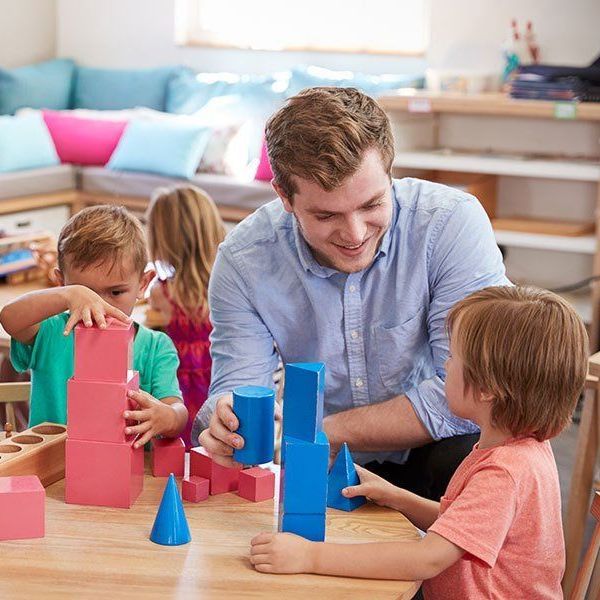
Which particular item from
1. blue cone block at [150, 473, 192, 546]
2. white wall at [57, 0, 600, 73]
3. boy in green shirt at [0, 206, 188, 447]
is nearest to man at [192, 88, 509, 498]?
boy in green shirt at [0, 206, 188, 447]

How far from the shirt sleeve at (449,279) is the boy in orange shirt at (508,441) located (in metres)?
0.38

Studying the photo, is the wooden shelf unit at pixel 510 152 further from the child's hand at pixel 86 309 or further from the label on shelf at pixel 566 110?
the child's hand at pixel 86 309

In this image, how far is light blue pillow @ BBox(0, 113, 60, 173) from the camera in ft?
18.9

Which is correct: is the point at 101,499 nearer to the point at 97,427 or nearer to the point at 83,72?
the point at 97,427

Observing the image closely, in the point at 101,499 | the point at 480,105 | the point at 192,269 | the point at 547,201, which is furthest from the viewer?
the point at 547,201

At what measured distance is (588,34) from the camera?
16.4 feet

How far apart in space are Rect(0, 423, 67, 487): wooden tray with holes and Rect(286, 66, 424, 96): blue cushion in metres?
3.86

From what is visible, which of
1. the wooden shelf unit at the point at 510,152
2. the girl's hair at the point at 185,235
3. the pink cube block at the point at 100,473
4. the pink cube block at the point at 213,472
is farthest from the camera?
the wooden shelf unit at the point at 510,152

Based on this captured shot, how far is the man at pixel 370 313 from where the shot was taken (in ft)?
6.53

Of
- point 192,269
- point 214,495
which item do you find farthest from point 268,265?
point 192,269

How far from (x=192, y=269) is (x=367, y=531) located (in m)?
1.58

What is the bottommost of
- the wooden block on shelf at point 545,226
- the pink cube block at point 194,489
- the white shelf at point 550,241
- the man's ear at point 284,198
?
the white shelf at point 550,241

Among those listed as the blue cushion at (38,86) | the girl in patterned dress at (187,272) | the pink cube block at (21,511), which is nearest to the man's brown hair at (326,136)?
the pink cube block at (21,511)

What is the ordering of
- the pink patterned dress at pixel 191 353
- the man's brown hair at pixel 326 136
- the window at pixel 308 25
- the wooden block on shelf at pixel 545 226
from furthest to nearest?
1. the window at pixel 308 25
2. the wooden block on shelf at pixel 545 226
3. the pink patterned dress at pixel 191 353
4. the man's brown hair at pixel 326 136
